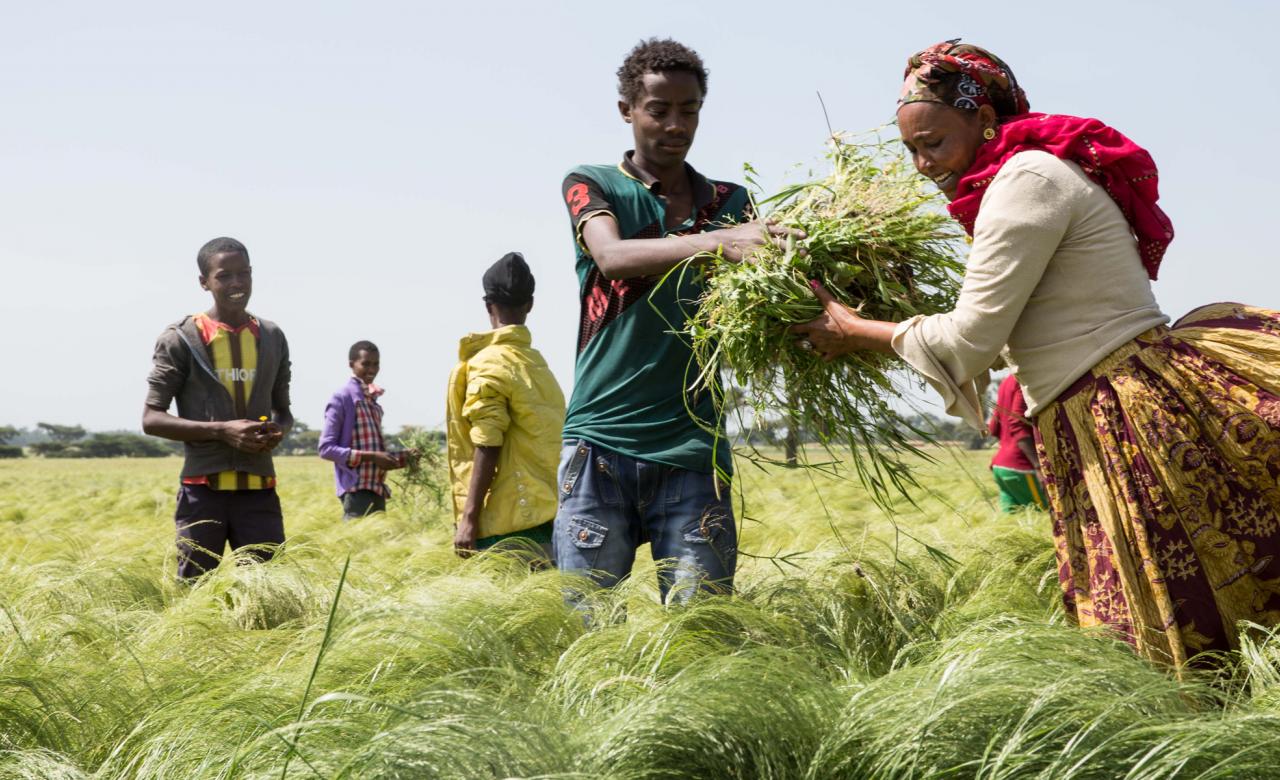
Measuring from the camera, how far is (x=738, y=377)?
2779mm

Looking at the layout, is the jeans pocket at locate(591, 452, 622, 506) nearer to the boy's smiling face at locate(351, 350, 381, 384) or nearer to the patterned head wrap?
the patterned head wrap

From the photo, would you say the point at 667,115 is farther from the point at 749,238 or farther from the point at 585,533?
the point at 585,533

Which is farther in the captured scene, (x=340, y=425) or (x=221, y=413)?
(x=340, y=425)

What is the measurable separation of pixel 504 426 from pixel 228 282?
1312mm

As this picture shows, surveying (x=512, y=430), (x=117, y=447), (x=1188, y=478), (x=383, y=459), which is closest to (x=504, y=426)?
(x=512, y=430)

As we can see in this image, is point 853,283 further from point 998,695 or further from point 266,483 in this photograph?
point 266,483

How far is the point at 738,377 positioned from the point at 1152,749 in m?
1.20

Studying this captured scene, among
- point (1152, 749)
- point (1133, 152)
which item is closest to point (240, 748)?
point (1152, 749)

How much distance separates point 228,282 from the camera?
Result: 4852mm

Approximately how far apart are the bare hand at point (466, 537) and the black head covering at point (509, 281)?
0.88m

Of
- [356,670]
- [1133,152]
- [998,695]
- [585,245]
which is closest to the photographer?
[998,695]

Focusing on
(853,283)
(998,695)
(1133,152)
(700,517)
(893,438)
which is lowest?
(998,695)

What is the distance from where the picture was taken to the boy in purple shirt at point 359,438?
7781mm

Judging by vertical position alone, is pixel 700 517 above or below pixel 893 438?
below
